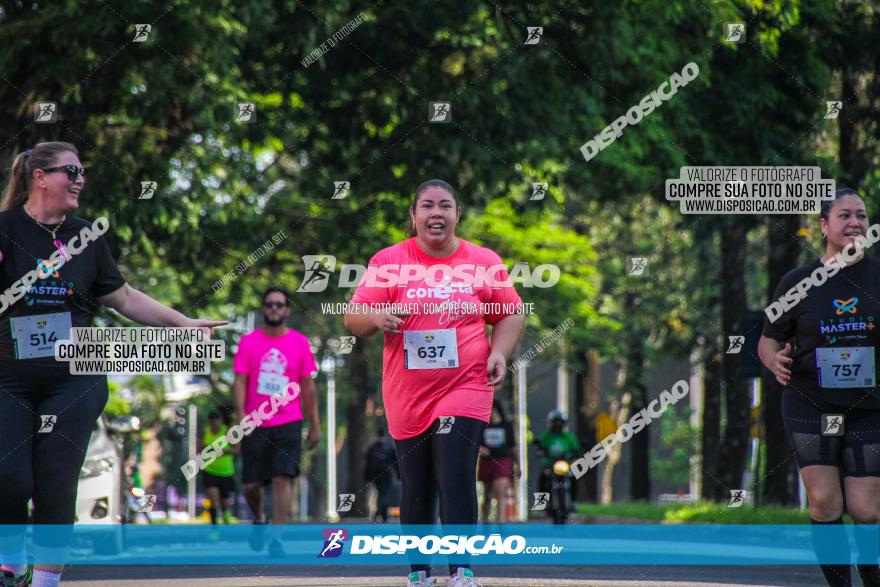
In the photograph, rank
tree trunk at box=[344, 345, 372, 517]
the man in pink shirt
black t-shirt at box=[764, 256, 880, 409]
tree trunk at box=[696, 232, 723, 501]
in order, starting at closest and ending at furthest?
black t-shirt at box=[764, 256, 880, 409] → the man in pink shirt → tree trunk at box=[696, 232, 723, 501] → tree trunk at box=[344, 345, 372, 517]

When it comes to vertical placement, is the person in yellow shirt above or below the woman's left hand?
below

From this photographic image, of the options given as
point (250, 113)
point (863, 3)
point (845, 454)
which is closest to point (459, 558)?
point (845, 454)

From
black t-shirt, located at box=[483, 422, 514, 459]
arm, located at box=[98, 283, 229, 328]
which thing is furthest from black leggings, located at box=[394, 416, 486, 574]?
black t-shirt, located at box=[483, 422, 514, 459]

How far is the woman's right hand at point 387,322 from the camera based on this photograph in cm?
732

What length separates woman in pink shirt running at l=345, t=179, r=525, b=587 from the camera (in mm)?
7309

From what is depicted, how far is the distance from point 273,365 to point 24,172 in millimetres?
5071

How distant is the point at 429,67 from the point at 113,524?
22.4 feet

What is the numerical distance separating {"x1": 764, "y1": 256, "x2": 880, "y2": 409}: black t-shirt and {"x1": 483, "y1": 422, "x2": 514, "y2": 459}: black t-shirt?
10.6m

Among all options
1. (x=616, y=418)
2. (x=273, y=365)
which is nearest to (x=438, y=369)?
(x=273, y=365)

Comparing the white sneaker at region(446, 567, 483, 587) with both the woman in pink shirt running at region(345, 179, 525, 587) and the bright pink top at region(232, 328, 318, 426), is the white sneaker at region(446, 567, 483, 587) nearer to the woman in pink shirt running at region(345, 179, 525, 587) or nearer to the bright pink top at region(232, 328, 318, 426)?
the woman in pink shirt running at region(345, 179, 525, 587)

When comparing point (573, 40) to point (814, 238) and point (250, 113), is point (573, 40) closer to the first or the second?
point (250, 113)

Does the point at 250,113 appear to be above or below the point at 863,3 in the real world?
below

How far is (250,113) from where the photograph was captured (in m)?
16.7

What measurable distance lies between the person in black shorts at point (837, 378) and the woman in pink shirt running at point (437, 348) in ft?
4.58
